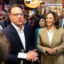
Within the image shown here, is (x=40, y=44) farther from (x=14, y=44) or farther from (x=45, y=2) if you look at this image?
(x=45, y=2)

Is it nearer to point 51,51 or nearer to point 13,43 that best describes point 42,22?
point 51,51

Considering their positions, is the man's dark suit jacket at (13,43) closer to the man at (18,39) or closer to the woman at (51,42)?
the man at (18,39)

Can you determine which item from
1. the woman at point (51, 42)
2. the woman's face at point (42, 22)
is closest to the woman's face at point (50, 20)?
the woman at point (51, 42)

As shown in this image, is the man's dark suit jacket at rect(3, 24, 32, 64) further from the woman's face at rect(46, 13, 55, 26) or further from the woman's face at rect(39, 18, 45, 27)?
the woman's face at rect(39, 18, 45, 27)

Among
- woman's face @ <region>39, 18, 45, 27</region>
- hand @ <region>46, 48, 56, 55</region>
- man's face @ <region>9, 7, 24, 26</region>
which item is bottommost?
hand @ <region>46, 48, 56, 55</region>

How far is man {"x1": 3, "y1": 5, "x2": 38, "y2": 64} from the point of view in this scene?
6.43 ft

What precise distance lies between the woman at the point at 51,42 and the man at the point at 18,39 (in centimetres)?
81

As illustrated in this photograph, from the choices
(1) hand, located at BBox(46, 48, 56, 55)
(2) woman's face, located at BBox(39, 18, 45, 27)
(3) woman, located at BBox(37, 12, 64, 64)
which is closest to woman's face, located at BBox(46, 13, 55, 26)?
(3) woman, located at BBox(37, 12, 64, 64)

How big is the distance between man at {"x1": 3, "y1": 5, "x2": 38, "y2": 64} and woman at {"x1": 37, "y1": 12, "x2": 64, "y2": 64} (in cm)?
81

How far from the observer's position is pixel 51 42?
3.00 m

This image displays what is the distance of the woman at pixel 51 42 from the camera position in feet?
9.76

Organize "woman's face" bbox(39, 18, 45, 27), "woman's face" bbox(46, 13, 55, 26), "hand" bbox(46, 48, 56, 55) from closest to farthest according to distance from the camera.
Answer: "hand" bbox(46, 48, 56, 55), "woman's face" bbox(46, 13, 55, 26), "woman's face" bbox(39, 18, 45, 27)

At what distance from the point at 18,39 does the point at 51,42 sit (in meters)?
1.08

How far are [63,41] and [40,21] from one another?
112 cm
